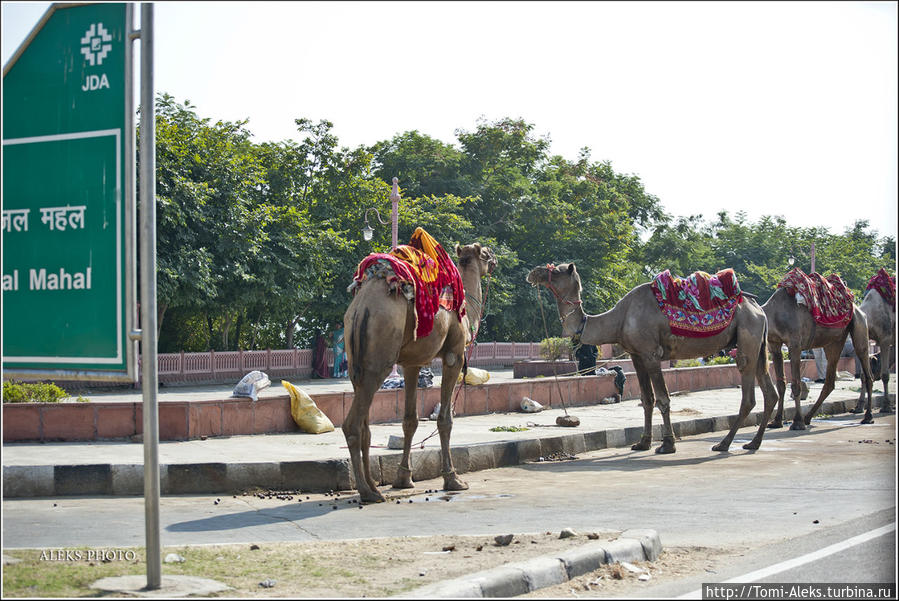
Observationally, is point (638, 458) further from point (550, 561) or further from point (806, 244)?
point (806, 244)

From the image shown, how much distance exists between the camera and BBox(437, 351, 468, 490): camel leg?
10.3m

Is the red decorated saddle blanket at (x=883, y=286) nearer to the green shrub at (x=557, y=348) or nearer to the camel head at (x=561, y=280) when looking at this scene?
the green shrub at (x=557, y=348)

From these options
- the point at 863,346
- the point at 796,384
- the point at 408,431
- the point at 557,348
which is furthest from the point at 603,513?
the point at 557,348

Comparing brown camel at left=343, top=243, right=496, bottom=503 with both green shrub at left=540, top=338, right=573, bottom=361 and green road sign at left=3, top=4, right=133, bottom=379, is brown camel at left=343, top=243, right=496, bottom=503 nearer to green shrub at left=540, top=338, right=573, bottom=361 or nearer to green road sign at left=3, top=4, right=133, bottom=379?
green road sign at left=3, top=4, right=133, bottom=379

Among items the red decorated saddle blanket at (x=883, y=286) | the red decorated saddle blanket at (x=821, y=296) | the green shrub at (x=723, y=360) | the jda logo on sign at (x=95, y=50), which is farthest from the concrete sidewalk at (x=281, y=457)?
the green shrub at (x=723, y=360)

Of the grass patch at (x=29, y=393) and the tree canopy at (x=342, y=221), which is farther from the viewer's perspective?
the tree canopy at (x=342, y=221)

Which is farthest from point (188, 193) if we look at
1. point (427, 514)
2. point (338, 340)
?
point (427, 514)

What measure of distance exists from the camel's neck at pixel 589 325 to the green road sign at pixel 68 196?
917cm

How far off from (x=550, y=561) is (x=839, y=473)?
6.28 meters

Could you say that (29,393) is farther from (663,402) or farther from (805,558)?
(805,558)

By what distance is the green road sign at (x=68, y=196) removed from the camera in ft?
18.5

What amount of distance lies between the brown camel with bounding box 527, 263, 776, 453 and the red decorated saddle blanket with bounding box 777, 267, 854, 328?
3.09 meters

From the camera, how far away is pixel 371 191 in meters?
37.2

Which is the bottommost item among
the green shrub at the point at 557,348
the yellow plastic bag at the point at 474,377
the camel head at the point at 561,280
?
the yellow plastic bag at the point at 474,377
